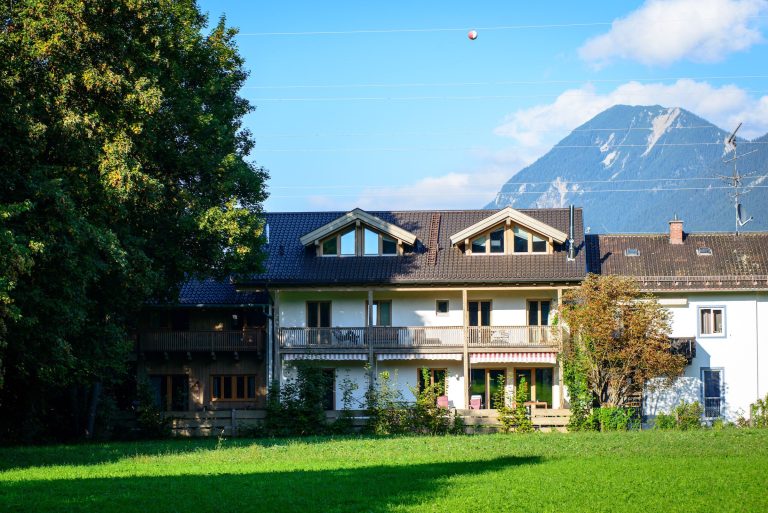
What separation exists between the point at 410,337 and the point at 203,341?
8693 millimetres

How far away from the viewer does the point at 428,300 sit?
47688 millimetres

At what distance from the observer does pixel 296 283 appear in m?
46.4

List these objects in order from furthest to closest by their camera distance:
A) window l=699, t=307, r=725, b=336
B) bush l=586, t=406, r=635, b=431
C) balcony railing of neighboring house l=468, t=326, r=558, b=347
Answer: window l=699, t=307, r=725, b=336
balcony railing of neighboring house l=468, t=326, r=558, b=347
bush l=586, t=406, r=635, b=431

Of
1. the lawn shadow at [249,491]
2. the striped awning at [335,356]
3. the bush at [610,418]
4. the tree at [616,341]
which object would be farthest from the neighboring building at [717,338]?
the lawn shadow at [249,491]

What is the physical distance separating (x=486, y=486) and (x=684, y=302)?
84.3ft

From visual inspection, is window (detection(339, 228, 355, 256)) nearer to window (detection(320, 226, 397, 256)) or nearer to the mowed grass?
window (detection(320, 226, 397, 256))

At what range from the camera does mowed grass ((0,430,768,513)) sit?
20.2 m

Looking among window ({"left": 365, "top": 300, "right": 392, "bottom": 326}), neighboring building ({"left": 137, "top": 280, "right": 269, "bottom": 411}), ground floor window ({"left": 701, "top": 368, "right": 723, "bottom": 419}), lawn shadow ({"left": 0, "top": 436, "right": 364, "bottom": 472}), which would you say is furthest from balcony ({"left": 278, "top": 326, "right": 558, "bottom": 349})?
lawn shadow ({"left": 0, "top": 436, "right": 364, "bottom": 472})

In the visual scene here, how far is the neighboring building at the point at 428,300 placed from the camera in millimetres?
45688

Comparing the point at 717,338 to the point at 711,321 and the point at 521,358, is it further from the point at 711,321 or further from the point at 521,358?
the point at 521,358

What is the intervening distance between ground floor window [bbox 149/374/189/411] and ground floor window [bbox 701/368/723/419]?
21.5 metres

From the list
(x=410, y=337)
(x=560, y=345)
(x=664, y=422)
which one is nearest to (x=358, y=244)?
(x=410, y=337)

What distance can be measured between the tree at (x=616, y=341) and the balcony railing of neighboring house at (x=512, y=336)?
11.8ft

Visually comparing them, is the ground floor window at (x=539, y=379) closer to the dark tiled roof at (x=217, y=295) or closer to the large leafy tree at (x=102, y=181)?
the dark tiled roof at (x=217, y=295)
